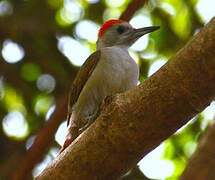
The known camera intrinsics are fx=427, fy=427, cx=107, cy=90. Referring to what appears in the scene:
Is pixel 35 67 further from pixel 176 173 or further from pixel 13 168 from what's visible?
pixel 176 173

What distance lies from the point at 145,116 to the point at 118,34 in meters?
2.68

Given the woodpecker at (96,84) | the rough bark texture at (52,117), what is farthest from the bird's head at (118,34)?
the woodpecker at (96,84)

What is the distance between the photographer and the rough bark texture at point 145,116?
2037 mm

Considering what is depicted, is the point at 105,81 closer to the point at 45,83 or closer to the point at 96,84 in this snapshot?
the point at 96,84

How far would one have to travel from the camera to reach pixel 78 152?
2.36 meters

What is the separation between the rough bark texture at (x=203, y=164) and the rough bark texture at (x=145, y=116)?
29.9 inches

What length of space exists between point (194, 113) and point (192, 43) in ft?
1.14

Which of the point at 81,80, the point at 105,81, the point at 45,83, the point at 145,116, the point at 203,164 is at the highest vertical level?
the point at 45,83

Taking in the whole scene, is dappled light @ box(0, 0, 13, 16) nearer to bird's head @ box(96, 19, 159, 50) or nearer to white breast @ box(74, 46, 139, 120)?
bird's head @ box(96, 19, 159, 50)

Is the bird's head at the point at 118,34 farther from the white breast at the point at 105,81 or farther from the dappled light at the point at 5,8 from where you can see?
the dappled light at the point at 5,8

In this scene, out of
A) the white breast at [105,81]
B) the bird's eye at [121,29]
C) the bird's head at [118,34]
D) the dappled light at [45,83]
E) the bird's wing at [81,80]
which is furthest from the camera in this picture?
the dappled light at [45,83]

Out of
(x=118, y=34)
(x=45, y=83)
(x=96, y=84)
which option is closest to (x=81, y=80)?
(x=96, y=84)

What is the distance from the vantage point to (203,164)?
1.19 metres

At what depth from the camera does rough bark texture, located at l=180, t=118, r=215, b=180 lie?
1.15 meters
